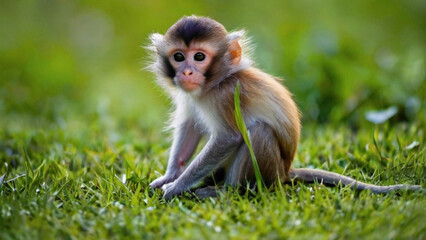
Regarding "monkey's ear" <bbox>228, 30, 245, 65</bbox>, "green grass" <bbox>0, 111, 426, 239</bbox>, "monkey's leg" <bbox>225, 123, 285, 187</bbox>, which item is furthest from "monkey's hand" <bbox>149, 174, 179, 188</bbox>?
"monkey's ear" <bbox>228, 30, 245, 65</bbox>

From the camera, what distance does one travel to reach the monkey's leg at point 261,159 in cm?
509

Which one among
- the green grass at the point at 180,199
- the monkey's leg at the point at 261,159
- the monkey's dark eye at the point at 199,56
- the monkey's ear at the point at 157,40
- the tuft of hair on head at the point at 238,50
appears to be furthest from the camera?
the monkey's ear at the point at 157,40

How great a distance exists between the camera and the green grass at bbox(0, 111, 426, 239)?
406 centimetres

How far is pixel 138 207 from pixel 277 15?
11900mm

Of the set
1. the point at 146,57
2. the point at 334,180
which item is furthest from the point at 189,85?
the point at 334,180

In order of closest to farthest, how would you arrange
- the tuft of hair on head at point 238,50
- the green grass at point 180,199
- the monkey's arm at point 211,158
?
the green grass at point 180,199
the monkey's arm at point 211,158
the tuft of hair on head at point 238,50

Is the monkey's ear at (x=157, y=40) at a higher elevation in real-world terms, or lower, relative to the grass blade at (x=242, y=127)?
higher


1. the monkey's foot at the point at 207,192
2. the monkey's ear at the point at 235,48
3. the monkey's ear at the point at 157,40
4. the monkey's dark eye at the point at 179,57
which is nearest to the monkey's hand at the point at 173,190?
the monkey's foot at the point at 207,192

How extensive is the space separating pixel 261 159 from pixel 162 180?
3.61ft

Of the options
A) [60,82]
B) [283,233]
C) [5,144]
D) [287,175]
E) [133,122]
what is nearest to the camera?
[283,233]

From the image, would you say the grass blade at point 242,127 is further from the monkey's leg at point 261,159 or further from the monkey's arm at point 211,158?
the monkey's arm at point 211,158

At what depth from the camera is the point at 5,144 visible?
21.9ft

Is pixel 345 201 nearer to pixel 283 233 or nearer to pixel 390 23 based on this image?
pixel 283 233

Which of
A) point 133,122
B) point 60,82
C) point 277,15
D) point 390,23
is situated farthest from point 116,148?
point 390,23
